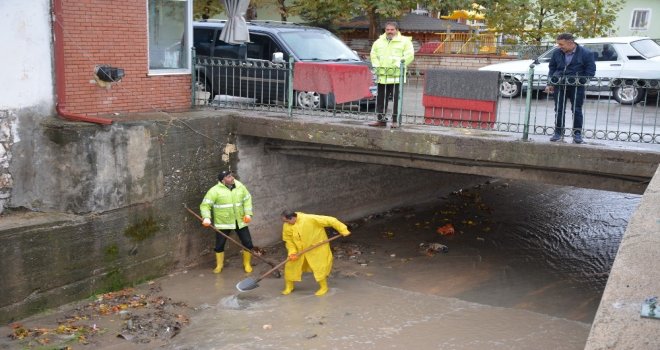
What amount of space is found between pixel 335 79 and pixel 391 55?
930 millimetres

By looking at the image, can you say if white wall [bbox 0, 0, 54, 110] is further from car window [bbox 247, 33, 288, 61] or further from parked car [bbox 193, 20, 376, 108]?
car window [bbox 247, 33, 288, 61]

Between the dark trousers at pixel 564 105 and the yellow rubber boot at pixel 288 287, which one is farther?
the yellow rubber boot at pixel 288 287

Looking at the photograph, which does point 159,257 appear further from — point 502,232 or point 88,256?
point 502,232

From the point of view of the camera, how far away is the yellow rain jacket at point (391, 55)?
34.6 ft

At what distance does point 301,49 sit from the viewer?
516 inches

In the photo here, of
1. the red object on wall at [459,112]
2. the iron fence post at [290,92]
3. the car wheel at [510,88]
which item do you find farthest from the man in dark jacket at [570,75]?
the iron fence post at [290,92]

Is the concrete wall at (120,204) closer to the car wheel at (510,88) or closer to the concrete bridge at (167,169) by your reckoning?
the concrete bridge at (167,169)

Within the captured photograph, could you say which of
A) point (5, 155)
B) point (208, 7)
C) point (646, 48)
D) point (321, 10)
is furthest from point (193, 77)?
point (321, 10)

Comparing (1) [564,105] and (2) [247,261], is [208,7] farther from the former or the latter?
(1) [564,105]

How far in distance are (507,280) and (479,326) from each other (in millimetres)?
2403

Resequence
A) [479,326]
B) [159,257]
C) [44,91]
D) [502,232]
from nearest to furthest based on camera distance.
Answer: [479,326] → [44,91] → [159,257] → [502,232]

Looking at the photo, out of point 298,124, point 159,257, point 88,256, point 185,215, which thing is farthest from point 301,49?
point 88,256

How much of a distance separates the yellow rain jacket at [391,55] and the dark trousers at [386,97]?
4.9 inches

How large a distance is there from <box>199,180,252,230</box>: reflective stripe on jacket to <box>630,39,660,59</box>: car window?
32.9 ft
